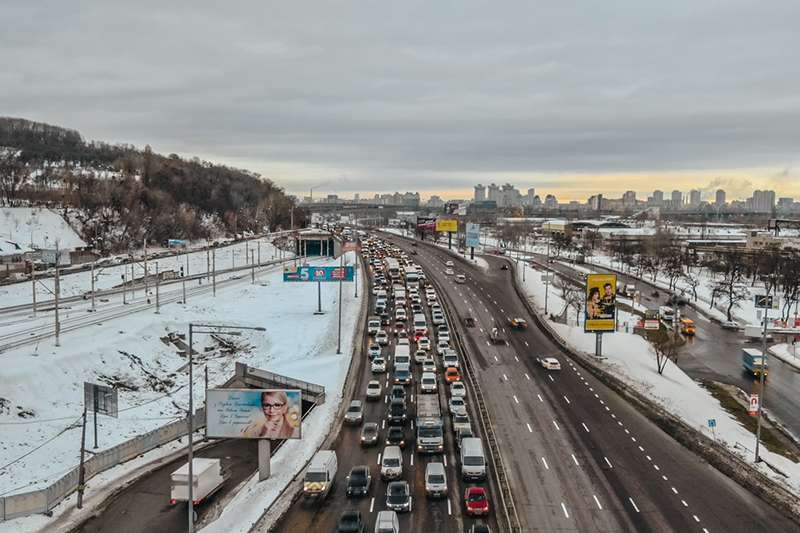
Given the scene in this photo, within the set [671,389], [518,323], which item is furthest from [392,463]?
[518,323]

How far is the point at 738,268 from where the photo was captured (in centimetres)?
11688

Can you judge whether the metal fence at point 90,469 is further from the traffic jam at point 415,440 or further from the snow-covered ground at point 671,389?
the snow-covered ground at point 671,389

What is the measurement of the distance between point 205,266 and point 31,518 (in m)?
82.8

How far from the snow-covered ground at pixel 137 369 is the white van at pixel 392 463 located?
576cm

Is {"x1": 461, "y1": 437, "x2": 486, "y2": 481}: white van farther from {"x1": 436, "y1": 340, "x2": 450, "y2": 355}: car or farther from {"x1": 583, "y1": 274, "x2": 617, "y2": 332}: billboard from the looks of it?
{"x1": 583, "y1": 274, "x2": 617, "y2": 332}: billboard

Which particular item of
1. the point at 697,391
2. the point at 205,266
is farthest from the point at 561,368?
the point at 205,266

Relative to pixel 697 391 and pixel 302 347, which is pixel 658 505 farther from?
pixel 302 347

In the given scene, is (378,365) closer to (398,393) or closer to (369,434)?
(398,393)

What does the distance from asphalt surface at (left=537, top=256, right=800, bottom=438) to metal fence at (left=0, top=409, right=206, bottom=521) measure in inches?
1619

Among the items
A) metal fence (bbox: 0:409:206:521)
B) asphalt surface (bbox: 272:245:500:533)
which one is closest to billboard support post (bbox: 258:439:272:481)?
asphalt surface (bbox: 272:245:500:533)

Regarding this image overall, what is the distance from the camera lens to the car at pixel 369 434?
33.2 meters

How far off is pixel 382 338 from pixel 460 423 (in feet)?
72.6

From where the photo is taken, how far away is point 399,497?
84.9ft

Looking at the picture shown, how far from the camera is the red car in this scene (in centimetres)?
2541
